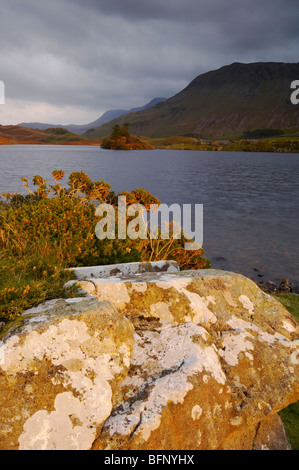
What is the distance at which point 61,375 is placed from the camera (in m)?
3.42

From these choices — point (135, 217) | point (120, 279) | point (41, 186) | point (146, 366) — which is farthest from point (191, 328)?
point (41, 186)

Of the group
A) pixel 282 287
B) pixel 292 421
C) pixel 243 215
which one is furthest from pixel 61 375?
pixel 243 215

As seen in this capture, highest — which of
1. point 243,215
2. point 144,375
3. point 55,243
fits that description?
point 55,243

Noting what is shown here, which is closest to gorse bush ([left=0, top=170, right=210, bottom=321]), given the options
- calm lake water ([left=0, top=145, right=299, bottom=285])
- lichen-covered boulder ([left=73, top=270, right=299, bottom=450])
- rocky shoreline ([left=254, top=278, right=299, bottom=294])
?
lichen-covered boulder ([left=73, top=270, right=299, bottom=450])

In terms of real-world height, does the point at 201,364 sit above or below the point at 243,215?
above

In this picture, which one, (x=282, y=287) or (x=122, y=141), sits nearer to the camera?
(x=282, y=287)

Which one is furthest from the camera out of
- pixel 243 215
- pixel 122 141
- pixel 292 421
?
pixel 122 141

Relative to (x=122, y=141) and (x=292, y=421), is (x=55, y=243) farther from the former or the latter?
(x=122, y=141)

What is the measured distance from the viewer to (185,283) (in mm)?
5348

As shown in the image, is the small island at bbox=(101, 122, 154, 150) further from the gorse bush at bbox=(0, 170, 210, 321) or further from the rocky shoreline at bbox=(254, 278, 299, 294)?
the gorse bush at bbox=(0, 170, 210, 321)

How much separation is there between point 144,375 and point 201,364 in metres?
0.70

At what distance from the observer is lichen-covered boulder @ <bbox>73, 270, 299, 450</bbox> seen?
11.1ft
